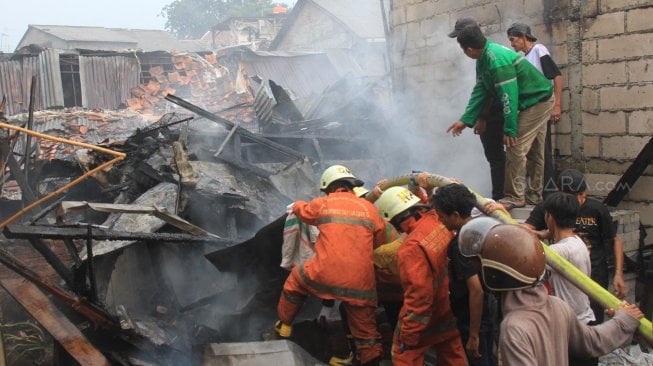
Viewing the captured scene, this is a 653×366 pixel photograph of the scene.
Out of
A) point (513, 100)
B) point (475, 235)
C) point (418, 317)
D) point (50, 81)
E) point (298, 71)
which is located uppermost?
point (50, 81)

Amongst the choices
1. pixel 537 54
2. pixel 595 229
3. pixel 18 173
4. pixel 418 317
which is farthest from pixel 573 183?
pixel 18 173

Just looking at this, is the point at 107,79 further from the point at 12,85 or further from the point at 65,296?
the point at 65,296

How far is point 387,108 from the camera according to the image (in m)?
9.99

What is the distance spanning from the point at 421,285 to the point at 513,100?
2505 millimetres

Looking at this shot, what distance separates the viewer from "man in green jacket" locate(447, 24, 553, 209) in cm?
509

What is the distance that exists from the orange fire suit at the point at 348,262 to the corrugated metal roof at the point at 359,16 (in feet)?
79.1

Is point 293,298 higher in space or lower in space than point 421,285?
lower

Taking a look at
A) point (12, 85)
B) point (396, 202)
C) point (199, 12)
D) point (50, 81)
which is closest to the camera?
point (396, 202)

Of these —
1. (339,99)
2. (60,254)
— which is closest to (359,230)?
(60,254)

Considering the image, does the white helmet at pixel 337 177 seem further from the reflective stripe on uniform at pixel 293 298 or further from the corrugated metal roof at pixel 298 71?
the corrugated metal roof at pixel 298 71

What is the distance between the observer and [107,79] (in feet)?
66.8

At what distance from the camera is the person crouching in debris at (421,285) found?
342 cm

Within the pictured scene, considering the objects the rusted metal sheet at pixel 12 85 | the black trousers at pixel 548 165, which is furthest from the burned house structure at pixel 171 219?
the rusted metal sheet at pixel 12 85

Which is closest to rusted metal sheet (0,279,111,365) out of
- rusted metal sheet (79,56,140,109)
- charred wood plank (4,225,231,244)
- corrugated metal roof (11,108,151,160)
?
charred wood plank (4,225,231,244)
